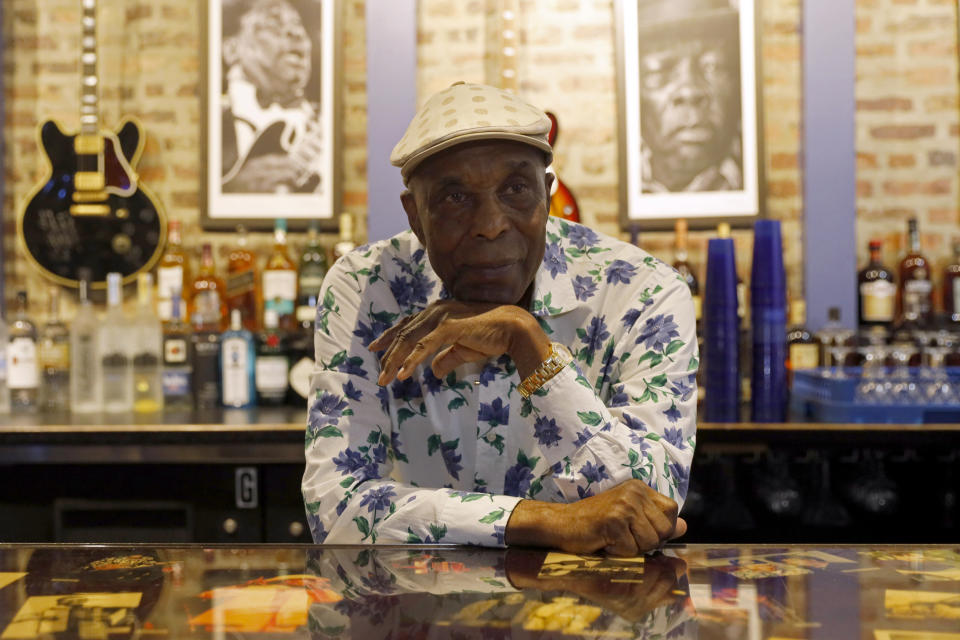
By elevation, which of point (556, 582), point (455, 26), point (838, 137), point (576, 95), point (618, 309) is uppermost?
point (455, 26)

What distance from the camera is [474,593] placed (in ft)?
2.72

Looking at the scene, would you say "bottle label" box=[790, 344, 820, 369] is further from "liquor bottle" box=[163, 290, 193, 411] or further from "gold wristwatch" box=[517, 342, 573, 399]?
"liquor bottle" box=[163, 290, 193, 411]

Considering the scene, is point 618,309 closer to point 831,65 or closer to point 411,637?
point 411,637

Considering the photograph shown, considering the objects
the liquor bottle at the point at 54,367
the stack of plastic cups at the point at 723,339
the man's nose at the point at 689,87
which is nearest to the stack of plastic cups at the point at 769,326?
the stack of plastic cups at the point at 723,339

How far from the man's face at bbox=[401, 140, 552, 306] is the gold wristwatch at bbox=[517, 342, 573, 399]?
144 millimetres

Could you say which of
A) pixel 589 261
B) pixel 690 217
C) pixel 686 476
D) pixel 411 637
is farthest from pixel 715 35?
pixel 411 637

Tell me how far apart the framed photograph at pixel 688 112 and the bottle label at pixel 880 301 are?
0.49 metres

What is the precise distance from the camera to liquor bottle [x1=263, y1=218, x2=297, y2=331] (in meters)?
3.21

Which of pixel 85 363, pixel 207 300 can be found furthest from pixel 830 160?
pixel 85 363

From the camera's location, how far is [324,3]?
338 cm

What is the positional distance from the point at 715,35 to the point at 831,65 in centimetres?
44

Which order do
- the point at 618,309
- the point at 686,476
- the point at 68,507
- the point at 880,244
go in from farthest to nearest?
the point at 880,244 < the point at 68,507 < the point at 618,309 < the point at 686,476

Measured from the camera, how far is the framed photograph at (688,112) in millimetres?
3258

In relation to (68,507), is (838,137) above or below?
above
